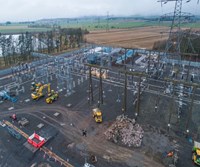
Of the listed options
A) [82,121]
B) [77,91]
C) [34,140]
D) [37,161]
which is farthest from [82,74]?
[37,161]

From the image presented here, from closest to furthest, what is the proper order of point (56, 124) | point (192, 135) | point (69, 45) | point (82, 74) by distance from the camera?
point (192, 135), point (56, 124), point (82, 74), point (69, 45)

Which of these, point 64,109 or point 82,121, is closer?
point 82,121

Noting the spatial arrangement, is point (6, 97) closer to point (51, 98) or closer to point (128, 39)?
point (51, 98)

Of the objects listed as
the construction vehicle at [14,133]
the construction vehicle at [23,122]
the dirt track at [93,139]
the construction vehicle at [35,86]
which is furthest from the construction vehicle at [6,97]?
the construction vehicle at [14,133]

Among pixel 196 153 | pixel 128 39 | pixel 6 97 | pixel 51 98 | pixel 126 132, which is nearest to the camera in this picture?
pixel 196 153

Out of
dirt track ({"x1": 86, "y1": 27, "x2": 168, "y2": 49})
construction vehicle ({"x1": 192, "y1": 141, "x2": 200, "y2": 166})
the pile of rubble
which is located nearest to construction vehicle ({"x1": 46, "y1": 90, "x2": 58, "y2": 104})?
the pile of rubble

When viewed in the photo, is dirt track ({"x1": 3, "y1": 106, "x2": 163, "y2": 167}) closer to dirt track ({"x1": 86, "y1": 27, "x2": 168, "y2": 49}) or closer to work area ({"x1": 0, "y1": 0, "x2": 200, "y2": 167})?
work area ({"x1": 0, "y1": 0, "x2": 200, "y2": 167})

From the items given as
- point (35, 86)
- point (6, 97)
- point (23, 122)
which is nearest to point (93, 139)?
point (23, 122)

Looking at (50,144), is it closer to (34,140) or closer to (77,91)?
(34,140)
